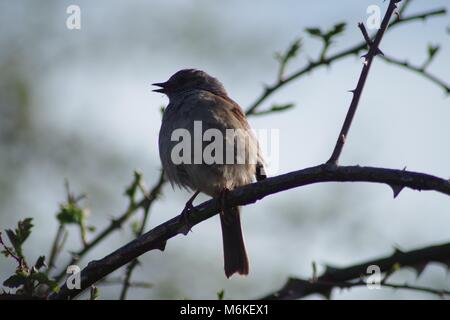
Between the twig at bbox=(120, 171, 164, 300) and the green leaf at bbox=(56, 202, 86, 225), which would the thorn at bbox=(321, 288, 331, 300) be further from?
the green leaf at bbox=(56, 202, 86, 225)

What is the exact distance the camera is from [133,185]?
5875mm

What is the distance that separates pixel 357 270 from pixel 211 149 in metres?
2.09

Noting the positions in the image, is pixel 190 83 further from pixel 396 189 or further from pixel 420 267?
pixel 396 189

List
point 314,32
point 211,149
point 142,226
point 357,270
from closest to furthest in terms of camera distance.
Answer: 1. point 357,270
2. point 142,226
3. point 314,32
4. point 211,149

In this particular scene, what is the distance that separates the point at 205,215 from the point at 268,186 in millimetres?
835

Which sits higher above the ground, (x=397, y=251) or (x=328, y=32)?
(x=328, y=32)

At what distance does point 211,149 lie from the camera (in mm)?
6723

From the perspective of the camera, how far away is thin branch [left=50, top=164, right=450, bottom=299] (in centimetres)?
376

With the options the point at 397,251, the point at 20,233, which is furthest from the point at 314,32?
the point at 20,233

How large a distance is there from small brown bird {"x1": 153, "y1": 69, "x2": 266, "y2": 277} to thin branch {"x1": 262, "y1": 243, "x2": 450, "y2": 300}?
5.39ft

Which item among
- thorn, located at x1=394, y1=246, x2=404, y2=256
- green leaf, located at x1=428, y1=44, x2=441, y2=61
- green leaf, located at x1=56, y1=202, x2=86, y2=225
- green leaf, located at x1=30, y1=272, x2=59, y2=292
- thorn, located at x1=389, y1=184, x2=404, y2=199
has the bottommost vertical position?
green leaf, located at x1=30, y1=272, x2=59, y2=292

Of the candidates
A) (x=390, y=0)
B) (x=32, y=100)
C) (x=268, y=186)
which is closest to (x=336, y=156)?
(x=268, y=186)

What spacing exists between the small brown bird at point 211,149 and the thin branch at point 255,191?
1.59 meters

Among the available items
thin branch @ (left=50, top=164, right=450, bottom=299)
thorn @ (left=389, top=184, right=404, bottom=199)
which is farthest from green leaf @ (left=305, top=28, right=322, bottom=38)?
thorn @ (left=389, top=184, right=404, bottom=199)
